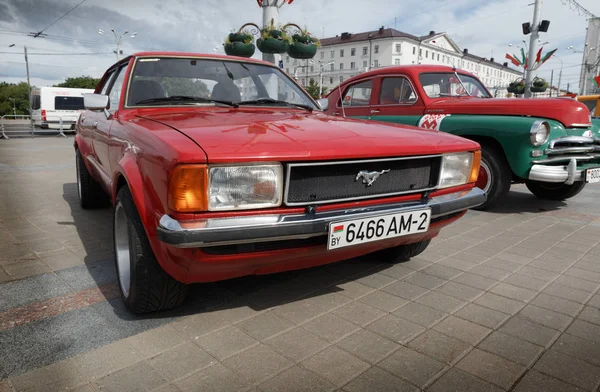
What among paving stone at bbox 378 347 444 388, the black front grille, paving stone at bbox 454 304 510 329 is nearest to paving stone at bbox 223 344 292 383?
paving stone at bbox 378 347 444 388

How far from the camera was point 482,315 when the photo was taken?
2.43 meters

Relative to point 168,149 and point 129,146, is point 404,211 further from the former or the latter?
point 129,146

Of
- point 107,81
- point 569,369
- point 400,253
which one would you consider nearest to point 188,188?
point 569,369

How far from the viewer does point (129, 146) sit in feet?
7.48

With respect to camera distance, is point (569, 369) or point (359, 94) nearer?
point (569, 369)

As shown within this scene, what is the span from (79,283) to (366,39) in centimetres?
7797

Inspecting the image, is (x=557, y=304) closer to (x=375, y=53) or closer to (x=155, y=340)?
(x=155, y=340)

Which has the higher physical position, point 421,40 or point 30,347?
point 421,40

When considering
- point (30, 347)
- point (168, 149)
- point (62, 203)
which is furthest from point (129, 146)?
point (62, 203)

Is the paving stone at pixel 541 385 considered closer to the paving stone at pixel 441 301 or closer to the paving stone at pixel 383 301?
the paving stone at pixel 441 301

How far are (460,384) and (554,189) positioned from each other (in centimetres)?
526

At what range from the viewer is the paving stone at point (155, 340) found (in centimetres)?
203

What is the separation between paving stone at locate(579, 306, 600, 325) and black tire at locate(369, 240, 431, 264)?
1051 millimetres

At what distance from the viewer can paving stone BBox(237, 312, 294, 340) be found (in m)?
2.20
